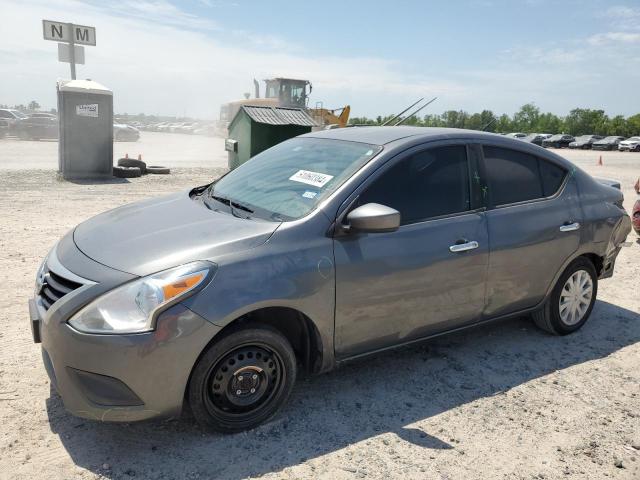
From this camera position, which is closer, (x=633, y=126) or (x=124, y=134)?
(x=124, y=134)

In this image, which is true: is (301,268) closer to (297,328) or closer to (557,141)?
(297,328)

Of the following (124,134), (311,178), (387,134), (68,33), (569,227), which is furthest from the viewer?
(124,134)

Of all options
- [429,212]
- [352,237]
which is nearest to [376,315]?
[352,237]

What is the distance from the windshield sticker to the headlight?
1099 millimetres

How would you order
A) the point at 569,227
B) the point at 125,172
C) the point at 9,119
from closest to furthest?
the point at 569,227
the point at 125,172
the point at 9,119

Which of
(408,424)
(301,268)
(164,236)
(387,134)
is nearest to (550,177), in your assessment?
(387,134)

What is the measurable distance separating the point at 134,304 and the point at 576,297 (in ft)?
11.9

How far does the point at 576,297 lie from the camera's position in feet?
15.2

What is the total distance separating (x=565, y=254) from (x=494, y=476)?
215 cm

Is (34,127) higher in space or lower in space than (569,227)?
higher

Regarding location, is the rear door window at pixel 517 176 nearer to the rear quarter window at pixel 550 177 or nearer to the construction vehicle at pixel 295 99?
the rear quarter window at pixel 550 177

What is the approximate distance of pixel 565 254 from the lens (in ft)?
14.3

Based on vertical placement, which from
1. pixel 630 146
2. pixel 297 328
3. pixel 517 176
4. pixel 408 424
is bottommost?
pixel 408 424

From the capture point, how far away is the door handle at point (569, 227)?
14.0ft
